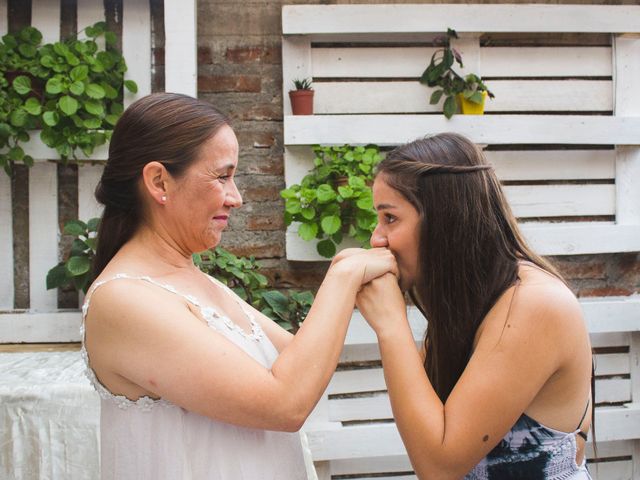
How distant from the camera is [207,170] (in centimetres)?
145

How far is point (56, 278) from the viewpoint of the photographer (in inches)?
115

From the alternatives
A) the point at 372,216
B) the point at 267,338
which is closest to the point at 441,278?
the point at 267,338

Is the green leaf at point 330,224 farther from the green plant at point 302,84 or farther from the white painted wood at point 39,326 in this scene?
the white painted wood at point 39,326

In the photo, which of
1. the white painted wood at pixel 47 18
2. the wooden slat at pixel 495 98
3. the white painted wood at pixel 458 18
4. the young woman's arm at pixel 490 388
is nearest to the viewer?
the young woman's arm at pixel 490 388

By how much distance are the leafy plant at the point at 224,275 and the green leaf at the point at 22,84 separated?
611mm

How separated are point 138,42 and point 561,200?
2.21 meters

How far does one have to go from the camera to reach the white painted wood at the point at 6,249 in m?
3.03

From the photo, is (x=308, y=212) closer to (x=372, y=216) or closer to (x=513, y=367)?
(x=372, y=216)

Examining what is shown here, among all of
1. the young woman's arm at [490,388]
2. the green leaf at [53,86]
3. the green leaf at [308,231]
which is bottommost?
the young woman's arm at [490,388]

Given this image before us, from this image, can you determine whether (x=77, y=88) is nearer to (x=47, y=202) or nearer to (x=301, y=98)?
(x=47, y=202)

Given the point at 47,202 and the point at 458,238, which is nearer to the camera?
the point at 458,238

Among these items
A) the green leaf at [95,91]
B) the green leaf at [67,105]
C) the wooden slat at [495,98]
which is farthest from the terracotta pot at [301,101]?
the green leaf at [67,105]

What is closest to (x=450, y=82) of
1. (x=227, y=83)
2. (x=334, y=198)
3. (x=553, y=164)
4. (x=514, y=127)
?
(x=514, y=127)

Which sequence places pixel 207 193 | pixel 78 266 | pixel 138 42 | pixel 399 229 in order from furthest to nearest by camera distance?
pixel 138 42 < pixel 78 266 < pixel 399 229 < pixel 207 193
